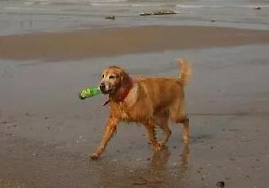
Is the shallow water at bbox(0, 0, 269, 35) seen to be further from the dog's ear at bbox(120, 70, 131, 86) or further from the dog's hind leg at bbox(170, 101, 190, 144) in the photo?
the dog's ear at bbox(120, 70, 131, 86)

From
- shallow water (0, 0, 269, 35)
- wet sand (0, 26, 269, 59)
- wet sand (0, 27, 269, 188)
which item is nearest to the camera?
wet sand (0, 27, 269, 188)

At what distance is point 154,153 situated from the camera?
255 inches

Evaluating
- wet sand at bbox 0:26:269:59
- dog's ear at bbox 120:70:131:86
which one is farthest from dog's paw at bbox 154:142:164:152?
wet sand at bbox 0:26:269:59

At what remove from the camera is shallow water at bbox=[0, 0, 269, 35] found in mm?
19969

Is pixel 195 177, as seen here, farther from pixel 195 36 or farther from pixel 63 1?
pixel 63 1

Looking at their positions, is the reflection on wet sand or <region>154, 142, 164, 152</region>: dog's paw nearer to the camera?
the reflection on wet sand

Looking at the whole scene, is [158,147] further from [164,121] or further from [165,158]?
[164,121]

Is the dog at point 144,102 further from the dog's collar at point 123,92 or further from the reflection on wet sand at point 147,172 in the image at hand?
the reflection on wet sand at point 147,172

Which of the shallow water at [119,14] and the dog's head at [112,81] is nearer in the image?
the dog's head at [112,81]

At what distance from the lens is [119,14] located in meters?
24.1

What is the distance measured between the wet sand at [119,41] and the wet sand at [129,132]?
5.76ft

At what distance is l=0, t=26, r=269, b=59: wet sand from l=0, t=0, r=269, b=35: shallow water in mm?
1540

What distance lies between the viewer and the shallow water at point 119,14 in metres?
20.0

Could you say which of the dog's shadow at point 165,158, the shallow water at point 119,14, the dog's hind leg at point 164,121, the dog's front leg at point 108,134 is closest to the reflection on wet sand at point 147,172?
the dog's shadow at point 165,158
